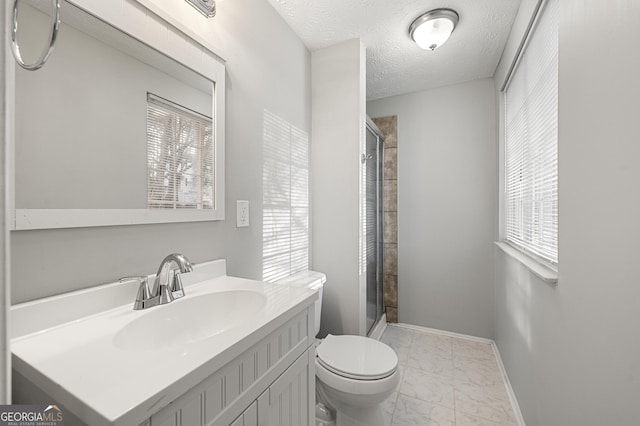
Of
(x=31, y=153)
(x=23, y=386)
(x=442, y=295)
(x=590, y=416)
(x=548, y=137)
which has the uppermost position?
(x=548, y=137)

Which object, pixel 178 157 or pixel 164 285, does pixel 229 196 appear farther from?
pixel 164 285

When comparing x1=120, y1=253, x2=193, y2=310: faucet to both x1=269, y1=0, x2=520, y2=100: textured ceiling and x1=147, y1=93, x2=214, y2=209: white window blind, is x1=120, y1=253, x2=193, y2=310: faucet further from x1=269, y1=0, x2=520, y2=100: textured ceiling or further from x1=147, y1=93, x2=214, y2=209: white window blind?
x1=269, y1=0, x2=520, y2=100: textured ceiling

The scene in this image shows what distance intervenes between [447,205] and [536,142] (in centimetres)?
114

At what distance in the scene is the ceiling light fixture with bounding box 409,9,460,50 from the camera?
5.04ft

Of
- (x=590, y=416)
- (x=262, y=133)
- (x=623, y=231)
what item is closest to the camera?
(x=623, y=231)

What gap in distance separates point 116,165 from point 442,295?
2636 millimetres

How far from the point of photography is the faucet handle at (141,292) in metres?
0.81

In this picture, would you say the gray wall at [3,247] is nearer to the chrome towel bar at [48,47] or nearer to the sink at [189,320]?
the chrome towel bar at [48,47]

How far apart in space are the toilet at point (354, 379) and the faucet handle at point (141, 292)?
0.82 metres

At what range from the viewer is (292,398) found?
833 mm

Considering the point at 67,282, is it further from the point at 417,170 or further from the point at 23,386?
the point at 417,170


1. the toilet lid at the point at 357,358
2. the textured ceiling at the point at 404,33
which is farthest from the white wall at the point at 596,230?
the textured ceiling at the point at 404,33

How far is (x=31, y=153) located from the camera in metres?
0.65

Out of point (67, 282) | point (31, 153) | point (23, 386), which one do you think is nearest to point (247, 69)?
point (31, 153)
